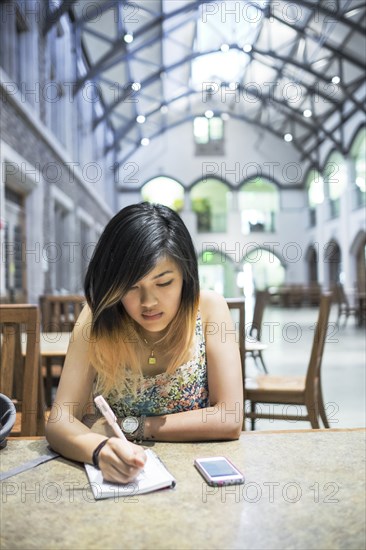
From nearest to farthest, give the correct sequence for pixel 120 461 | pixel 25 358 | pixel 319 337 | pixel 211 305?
pixel 120 461
pixel 211 305
pixel 25 358
pixel 319 337

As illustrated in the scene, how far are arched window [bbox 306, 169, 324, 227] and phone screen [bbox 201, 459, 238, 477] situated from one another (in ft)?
61.2

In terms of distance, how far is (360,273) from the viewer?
16031mm

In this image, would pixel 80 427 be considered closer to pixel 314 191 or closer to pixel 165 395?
pixel 165 395

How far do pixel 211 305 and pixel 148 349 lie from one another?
245mm

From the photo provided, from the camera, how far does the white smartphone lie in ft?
3.19

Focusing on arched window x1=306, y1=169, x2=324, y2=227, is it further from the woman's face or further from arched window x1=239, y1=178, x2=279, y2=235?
the woman's face

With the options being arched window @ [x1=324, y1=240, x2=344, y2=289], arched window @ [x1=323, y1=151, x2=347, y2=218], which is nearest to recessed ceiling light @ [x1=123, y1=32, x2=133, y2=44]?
arched window @ [x1=323, y1=151, x2=347, y2=218]

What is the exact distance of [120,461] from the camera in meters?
0.99

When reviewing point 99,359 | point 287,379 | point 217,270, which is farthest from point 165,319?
point 217,270

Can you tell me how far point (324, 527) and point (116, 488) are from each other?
0.37 m

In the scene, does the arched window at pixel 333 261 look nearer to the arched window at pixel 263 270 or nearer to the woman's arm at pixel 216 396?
the arched window at pixel 263 270

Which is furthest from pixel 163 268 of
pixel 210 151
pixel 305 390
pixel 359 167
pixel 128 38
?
pixel 210 151

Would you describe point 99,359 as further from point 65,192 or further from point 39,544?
point 65,192

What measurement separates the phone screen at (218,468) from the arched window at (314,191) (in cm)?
1865
